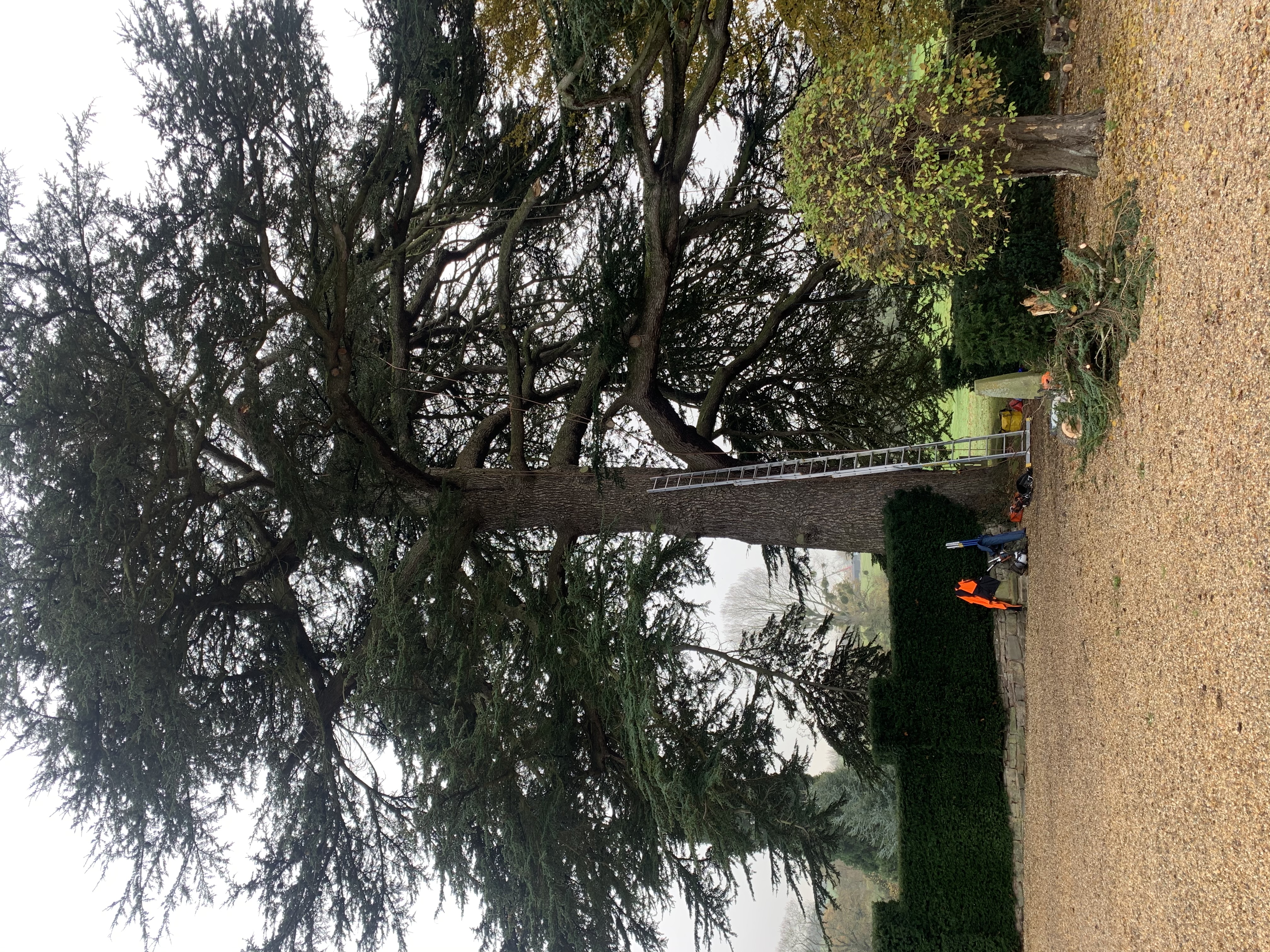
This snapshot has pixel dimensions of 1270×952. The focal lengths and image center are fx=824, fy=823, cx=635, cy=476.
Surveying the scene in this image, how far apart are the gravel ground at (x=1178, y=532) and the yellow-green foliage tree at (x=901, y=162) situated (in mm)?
901

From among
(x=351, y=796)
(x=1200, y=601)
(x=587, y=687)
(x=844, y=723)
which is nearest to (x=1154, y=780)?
(x=1200, y=601)

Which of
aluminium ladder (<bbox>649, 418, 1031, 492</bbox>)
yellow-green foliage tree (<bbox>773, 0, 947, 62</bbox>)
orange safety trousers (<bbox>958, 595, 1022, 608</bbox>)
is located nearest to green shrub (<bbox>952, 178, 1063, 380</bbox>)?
aluminium ladder (<bbox>649, 418, 1031, 492</bbox>)

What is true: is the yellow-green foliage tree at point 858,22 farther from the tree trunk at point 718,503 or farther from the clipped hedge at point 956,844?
the clipped hedge at point 956,844

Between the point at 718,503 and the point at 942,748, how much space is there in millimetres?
3567

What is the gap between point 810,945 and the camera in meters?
30.3

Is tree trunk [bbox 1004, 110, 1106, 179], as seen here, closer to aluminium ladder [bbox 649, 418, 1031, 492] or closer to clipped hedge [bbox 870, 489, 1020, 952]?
aluminium ladder [bbox 649, 418, 1031, 492]

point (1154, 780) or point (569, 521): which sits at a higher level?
point (569, 521)

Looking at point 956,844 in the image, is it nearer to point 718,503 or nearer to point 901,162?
point 718,503

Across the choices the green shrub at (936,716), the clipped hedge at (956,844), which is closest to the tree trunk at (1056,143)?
the green shrub at (936,716)

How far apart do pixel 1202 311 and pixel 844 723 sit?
6.52 metres

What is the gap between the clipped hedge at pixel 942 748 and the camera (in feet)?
28.1

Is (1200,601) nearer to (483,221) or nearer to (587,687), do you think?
(587,687)

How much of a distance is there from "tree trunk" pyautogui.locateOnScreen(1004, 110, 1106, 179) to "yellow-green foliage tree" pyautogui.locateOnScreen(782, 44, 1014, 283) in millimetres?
147

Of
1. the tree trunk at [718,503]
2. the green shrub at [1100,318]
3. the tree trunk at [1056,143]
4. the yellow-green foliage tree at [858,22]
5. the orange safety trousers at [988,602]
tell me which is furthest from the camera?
the tree trunk at [718,503]
